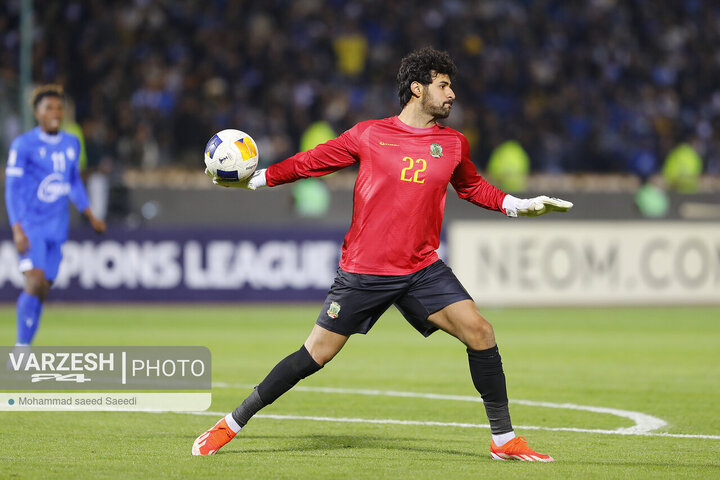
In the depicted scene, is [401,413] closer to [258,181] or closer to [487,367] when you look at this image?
[487,367]

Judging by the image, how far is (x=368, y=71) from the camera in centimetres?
2512

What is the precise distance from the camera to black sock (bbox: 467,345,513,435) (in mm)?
6598

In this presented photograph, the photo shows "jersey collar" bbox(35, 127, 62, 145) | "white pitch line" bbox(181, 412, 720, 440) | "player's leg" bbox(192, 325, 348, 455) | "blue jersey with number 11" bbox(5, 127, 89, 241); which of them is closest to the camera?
"player's leg" bbox(192, 325, 348, 455)

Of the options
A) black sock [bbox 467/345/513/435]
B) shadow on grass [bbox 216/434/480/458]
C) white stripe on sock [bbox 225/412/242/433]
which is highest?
black sock [bbox 467/345/513/435]

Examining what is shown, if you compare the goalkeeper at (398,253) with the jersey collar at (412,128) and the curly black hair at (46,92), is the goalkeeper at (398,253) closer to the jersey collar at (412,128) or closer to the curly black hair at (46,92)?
the jersey collar at (412,128)

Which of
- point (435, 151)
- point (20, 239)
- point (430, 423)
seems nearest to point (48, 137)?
point (20, 239)

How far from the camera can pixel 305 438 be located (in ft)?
24.0

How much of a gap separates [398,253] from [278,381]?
943mm

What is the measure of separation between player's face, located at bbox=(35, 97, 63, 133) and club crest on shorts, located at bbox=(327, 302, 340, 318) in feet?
15.5

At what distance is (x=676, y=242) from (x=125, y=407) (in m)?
12.6

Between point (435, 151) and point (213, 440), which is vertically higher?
point (435, 151)

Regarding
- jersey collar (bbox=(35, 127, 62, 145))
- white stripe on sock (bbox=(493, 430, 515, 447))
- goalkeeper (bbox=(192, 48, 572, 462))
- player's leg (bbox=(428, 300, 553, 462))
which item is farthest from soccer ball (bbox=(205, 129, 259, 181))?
jersey collar (bbox=(35, 127, 62, 145))

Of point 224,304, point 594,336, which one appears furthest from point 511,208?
point 224,304

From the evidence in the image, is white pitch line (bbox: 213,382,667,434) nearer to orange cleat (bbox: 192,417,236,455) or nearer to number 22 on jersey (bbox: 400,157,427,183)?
number 22 on jersey (bbox: 400,157,427,183)
